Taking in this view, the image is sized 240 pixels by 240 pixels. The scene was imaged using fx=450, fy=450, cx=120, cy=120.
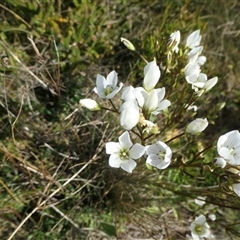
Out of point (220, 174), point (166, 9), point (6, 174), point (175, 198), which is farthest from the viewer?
point (166, 9)

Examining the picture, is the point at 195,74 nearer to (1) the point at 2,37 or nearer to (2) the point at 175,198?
(2) the point at 175,198

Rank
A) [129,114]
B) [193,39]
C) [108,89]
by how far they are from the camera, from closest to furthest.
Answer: [129,114], [108,89], [193,39]

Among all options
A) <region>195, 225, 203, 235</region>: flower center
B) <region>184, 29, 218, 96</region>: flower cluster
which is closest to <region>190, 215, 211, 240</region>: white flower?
<region>195, 225, 203, 235</region>: flower center

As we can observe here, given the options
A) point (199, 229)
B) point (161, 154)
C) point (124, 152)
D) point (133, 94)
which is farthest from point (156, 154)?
point (199, 229)

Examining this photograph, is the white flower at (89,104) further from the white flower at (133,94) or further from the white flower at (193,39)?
the white flower at (193,39)

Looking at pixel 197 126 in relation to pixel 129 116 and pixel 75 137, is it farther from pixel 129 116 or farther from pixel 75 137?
pixel 75 137

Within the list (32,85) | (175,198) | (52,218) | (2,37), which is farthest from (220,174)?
(2,37)
